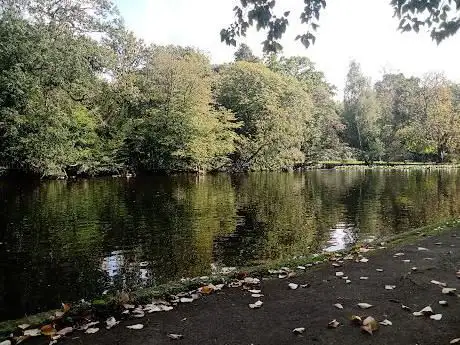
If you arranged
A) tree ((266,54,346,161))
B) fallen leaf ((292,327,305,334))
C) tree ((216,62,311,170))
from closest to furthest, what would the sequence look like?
fallen leaf ((292,327,305,334))
tree ((216,62,311,170))
tree ((266,54,346,161))

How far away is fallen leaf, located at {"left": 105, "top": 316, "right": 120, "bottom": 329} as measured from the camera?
4941 millimetres

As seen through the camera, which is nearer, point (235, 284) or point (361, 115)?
point (235, 284)

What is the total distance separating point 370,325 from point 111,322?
2.83 m

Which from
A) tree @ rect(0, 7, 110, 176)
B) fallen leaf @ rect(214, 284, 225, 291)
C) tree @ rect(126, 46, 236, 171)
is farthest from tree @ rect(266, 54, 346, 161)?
fallen leaf @ rect(214, 284, 225, 291)

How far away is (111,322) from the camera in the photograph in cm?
502

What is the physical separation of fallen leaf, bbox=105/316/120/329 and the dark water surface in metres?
3.91

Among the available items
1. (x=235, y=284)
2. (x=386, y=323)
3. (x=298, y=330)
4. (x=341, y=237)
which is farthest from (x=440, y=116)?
(x=298, y=330)

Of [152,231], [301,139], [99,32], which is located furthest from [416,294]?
[301,139]

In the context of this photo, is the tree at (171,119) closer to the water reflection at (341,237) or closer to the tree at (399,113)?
the water reflection at (341,237)

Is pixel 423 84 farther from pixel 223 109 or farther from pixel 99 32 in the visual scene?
pixel 99 32

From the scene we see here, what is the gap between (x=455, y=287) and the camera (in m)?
6.10

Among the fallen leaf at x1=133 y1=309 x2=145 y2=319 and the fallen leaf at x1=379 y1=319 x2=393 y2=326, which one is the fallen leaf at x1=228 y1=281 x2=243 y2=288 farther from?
the fallen leaf at x1=379 y1=319 x2=393 y2=326

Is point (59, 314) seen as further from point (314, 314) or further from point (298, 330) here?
point (314, 314)

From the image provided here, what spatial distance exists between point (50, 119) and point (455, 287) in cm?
3657
